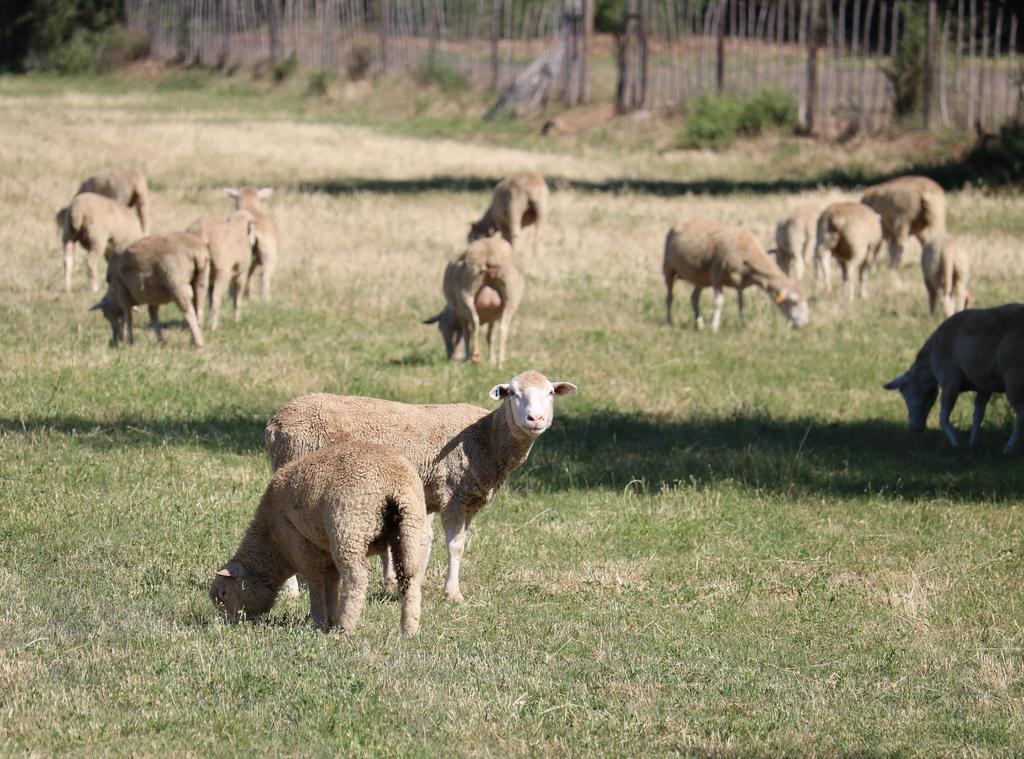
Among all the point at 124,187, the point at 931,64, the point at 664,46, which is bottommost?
the point at 124,187

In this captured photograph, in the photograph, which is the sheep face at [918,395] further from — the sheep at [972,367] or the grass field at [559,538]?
the grass field at [559,538]

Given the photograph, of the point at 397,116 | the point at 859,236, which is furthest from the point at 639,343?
the point at 397,116

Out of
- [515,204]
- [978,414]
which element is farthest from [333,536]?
[515,204]

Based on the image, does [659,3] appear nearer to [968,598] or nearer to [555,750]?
[968,598]

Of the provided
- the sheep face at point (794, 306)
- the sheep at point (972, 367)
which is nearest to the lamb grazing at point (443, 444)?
the sheep at point (972, 367)

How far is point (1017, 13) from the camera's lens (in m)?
27.5

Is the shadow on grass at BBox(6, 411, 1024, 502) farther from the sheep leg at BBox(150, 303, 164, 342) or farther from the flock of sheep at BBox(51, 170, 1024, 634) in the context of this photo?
the sheep leg at BBox(150, 303, 164, 342)

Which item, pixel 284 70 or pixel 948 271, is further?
pixel 284 70

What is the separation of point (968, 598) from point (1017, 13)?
69.5 ft

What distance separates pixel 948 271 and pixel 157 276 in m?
10.2

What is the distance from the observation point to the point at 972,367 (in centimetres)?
1370

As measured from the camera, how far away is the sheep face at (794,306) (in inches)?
749

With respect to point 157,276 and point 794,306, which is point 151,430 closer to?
point 157,276

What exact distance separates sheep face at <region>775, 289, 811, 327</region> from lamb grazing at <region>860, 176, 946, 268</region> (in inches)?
Result: 205
